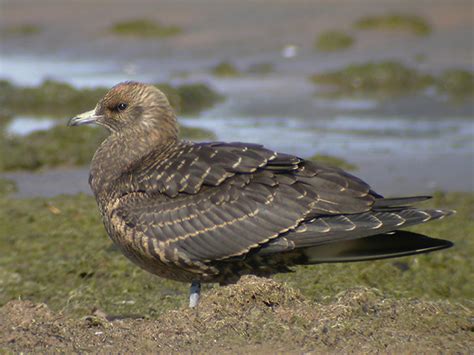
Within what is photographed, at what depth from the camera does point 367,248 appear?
6648mm

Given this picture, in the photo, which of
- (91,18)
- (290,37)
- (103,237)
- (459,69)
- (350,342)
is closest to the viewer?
(350,342)

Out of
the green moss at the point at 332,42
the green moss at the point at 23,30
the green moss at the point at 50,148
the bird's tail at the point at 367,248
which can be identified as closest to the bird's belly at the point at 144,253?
the bird's tail at the point at 367,248

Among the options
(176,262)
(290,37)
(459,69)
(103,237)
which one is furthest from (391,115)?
(176,262)

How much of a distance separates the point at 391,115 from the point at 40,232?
703cm

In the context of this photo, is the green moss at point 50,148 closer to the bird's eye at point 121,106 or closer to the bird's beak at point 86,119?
the bird's beak at point 86,119

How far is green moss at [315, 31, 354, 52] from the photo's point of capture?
19266 millimetres

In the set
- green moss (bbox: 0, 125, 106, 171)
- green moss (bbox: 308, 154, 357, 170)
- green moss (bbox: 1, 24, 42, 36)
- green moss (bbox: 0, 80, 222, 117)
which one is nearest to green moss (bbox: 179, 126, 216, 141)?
green moss (bbox: 0, 125, 106, 171)

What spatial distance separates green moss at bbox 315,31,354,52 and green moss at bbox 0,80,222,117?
3.44 meters

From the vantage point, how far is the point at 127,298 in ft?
25.4

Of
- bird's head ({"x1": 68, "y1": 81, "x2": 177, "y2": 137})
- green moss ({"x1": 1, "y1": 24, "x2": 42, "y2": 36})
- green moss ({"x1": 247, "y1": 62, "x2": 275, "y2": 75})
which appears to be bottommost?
green moss ({"x1": 247, "y1": 62, "x2": 275, "y2": 75})

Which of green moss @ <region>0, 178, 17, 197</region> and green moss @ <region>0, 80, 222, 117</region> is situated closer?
green moss @ <region>0, 178, 17, 197</region>

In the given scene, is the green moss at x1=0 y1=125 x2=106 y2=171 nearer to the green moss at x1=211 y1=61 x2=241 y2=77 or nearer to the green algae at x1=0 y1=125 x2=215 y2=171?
the green algae at x1=0 y1=125 x2=215 y2=171

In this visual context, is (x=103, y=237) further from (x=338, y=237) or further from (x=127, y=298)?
(x=338, y=237)

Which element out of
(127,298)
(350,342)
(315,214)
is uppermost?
(315,214)
